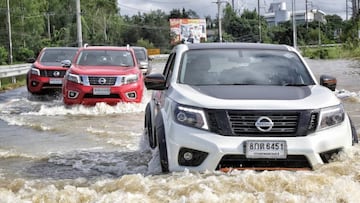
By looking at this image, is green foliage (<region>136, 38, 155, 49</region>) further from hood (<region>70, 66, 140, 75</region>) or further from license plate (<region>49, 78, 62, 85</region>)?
hood (<region>70, 66, 140, 75</region>)

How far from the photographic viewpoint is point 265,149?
5340mm

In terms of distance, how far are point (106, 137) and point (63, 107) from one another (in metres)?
4.21

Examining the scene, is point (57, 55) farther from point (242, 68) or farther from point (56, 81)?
point (242, 68)

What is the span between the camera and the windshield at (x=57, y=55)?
18.4 m

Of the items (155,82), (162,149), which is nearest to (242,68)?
(155,82)

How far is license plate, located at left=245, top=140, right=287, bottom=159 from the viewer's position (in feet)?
17.5

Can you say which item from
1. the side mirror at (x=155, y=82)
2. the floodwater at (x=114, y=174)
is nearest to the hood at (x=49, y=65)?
the floodwater at (x=114, y=174)

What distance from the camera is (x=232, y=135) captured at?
5.36 m

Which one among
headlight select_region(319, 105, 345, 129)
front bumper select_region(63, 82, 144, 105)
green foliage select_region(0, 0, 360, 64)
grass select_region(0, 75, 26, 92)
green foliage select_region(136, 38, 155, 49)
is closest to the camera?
headlight select_region(319, 105, 345, 129)

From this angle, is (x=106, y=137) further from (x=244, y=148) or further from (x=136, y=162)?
(x=244, y=148)

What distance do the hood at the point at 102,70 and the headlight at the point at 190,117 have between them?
8037mm

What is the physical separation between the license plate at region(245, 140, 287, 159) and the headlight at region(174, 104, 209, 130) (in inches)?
16.3

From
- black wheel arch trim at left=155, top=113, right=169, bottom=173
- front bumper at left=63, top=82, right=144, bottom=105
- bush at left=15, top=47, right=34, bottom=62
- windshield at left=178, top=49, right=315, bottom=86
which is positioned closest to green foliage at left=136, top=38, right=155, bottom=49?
bush at left=15, top=47, right=34, bottom=62

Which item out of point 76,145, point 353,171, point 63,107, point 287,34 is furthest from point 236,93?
point 287,34
